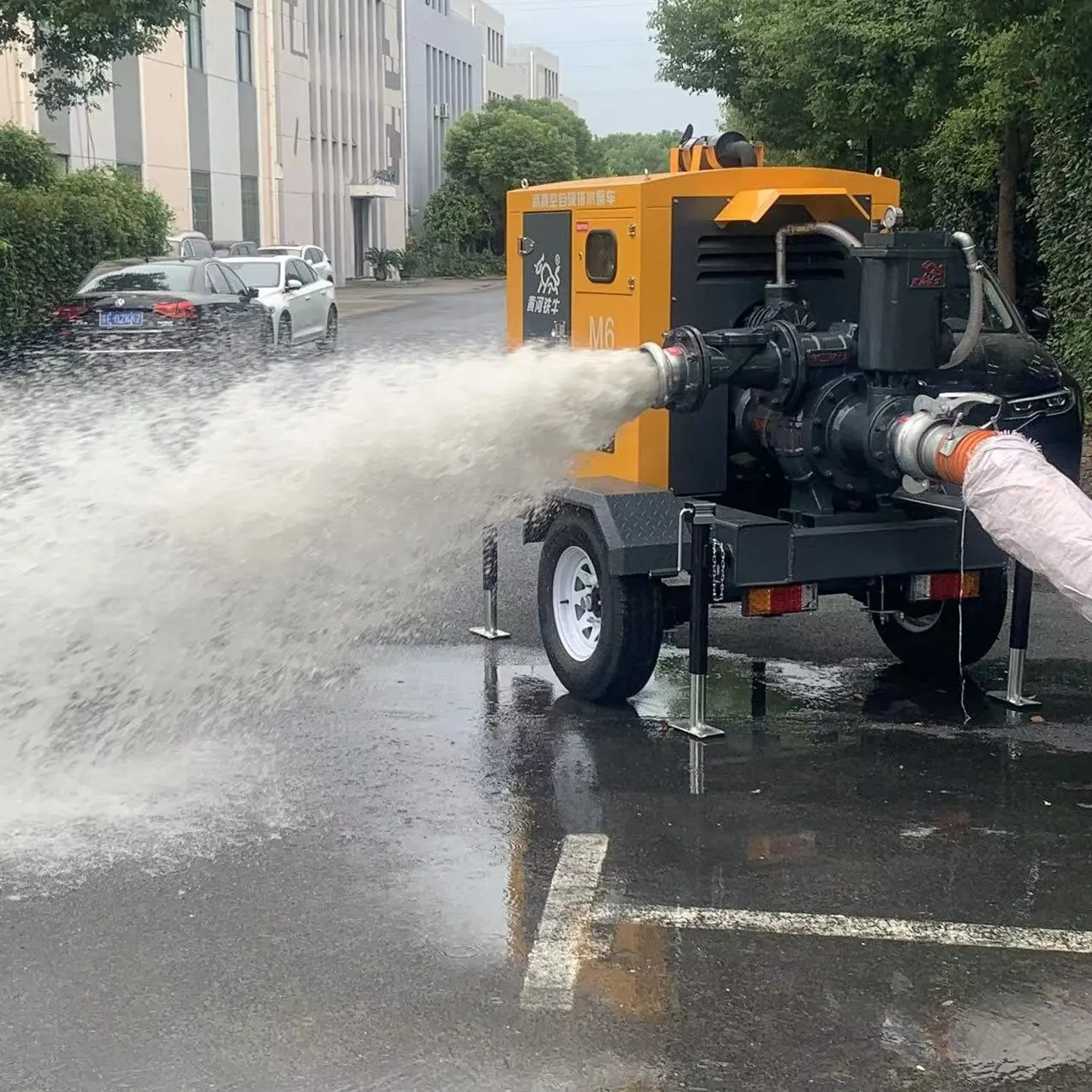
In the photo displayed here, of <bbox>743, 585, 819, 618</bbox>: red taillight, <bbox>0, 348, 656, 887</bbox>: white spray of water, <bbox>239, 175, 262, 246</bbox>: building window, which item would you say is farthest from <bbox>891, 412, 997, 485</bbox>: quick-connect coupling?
<bbox>239, 175, 262, 246</bbox>: building window

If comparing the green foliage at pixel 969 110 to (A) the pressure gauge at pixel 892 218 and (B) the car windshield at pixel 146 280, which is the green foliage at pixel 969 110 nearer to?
(A) the pressure gauge at pixel 892 218

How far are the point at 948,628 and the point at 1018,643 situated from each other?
0.52 metres

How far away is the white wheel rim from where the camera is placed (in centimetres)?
714

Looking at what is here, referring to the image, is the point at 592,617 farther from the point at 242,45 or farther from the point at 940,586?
the point at 242,45

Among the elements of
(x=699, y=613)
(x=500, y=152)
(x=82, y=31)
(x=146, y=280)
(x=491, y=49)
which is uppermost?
(x=491, y=49)

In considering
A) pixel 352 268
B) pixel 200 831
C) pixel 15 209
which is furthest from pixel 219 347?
pixel 352 268

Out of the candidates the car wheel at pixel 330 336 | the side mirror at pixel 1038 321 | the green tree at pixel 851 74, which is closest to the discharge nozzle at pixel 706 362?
the side mirror at pixel 1038 321

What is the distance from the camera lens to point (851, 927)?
4703mm

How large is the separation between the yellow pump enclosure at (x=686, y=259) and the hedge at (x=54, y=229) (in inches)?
541

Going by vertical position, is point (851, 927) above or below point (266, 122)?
below

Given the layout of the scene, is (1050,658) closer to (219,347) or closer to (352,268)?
(219,347)

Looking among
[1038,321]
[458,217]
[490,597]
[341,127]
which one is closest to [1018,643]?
[490,597]

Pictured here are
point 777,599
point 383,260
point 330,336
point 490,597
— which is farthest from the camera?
point 383,260

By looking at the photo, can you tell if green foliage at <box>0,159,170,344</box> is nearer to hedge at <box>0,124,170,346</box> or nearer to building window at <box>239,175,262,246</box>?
hedge at <box>0,124,170,346</box>
